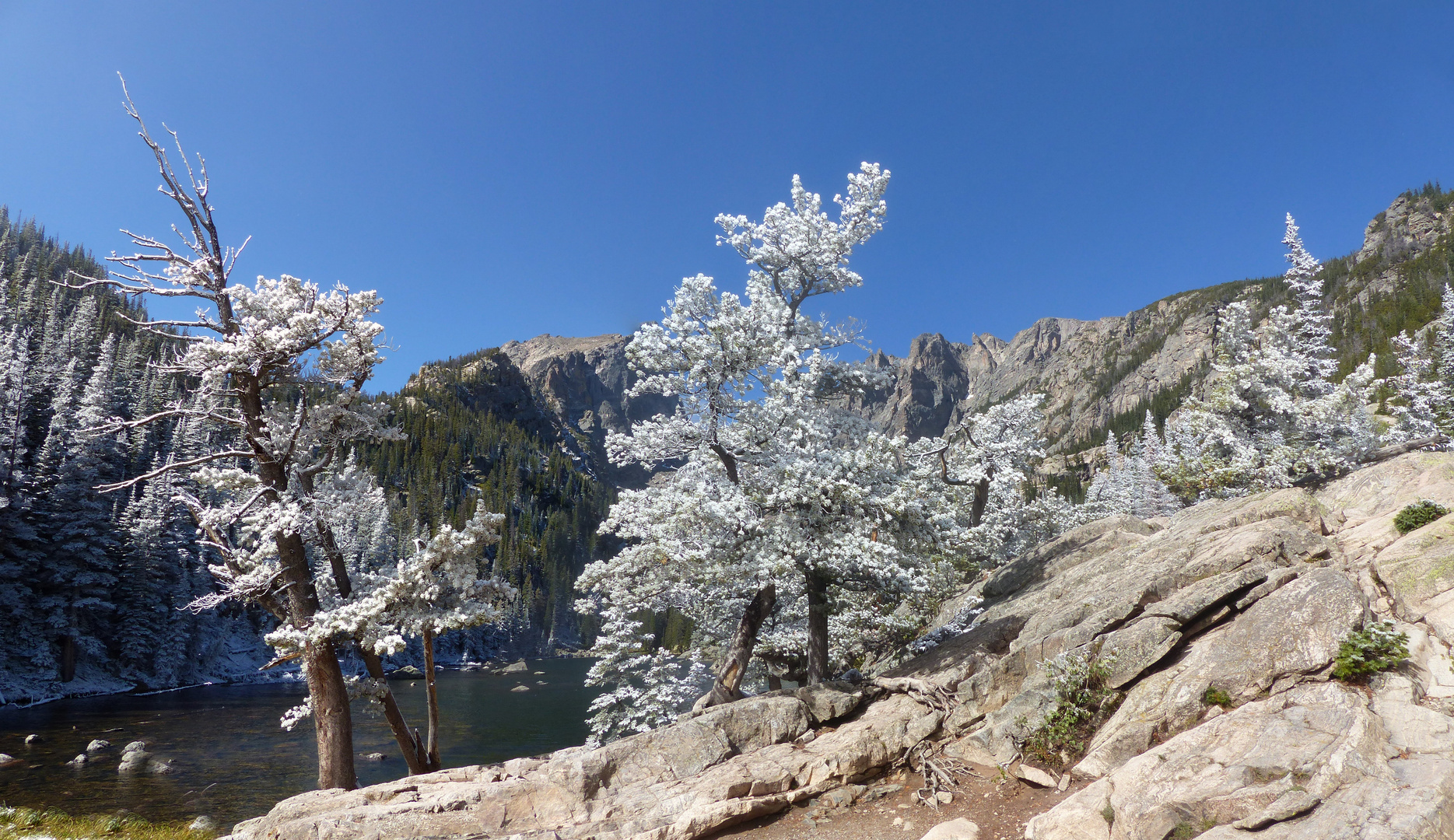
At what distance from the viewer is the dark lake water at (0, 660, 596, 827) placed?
24891 millimetres

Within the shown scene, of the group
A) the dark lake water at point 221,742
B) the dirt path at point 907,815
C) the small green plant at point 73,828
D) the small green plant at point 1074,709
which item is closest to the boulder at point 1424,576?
the small green plant at point 1074,709

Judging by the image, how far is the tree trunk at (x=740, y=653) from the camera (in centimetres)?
1505

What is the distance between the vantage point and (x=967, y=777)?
10828 millimetres

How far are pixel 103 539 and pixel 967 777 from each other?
69561 mm

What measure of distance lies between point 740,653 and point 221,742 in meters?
36.5

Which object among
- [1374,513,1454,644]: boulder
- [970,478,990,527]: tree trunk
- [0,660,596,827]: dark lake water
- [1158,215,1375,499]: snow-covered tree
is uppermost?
[1158,215,1375,499]: snow-covered tree

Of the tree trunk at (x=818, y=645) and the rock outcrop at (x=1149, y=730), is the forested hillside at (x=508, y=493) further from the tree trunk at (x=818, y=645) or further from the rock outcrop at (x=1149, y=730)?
the rock outcrop at (x=1149, y=730)

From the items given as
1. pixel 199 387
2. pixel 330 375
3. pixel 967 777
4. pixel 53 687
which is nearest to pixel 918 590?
pixel 967 777

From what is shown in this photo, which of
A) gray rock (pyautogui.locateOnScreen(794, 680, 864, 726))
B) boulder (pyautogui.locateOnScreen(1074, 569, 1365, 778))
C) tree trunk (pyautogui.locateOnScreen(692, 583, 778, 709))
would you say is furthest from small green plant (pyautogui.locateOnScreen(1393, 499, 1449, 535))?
tree trunk (pyautogui.locateOnScreen(692, 583, 778, 709))

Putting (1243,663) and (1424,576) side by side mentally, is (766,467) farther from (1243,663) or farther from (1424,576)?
(1424,576)

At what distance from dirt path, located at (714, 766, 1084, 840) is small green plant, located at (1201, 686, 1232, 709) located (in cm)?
232

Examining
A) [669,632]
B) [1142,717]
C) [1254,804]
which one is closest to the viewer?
[1254,804]

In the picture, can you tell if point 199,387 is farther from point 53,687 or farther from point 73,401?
point 73,401

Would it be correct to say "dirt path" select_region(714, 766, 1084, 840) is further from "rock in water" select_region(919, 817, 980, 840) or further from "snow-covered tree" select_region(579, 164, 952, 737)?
"snow-covered tree" select_region(579, 164, 952, 737)
